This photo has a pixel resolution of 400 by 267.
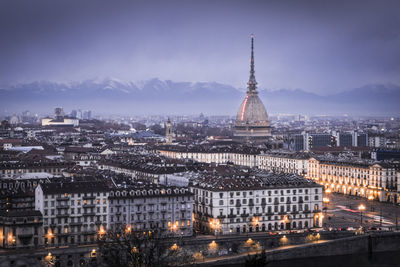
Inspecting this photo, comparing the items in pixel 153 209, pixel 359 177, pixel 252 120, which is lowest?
pixel 359 177

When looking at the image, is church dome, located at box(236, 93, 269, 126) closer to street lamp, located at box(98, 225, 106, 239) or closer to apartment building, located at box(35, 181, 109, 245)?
apartment building, located at box(35, 181, 109, 245)

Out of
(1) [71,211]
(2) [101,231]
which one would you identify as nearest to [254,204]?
(2) [101,231]

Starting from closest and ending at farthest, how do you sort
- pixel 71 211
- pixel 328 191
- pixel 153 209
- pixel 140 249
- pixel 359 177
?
pixel 140 249
pixel 71 211
pixel 153 209
pixel 359 177
pixel 328 191

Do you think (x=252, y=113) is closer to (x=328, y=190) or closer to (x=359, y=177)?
(x=328, y=190)

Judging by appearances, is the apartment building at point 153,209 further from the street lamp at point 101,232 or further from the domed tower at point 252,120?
the domed tower at point 252,120

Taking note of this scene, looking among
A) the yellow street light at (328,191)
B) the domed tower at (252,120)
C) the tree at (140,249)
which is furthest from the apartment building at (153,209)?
the domed tower at (252,120)

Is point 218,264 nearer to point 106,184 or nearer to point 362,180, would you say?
point 106,184

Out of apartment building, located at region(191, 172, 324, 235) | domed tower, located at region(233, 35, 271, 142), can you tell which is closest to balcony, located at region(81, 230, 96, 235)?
apartment building, located at region(191, 172, 324, 235)
